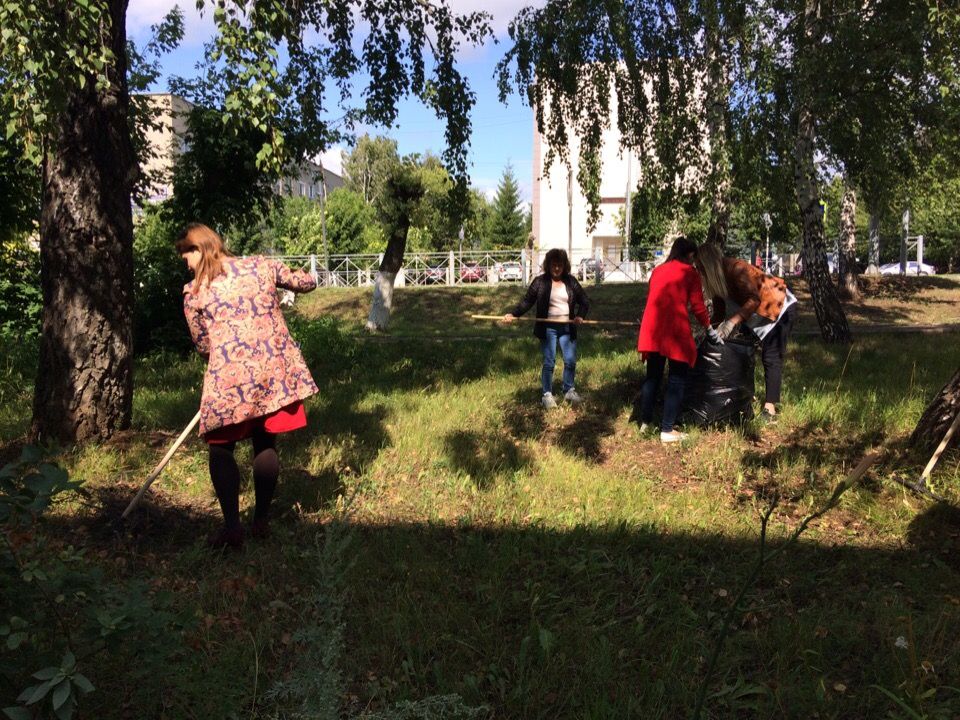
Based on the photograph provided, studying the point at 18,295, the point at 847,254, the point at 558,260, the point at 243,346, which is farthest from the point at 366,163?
the point at 243,346

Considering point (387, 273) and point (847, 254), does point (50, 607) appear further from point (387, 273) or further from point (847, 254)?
point (847, 254)

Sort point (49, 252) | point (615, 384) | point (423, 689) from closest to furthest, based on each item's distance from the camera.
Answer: point (423, 689) < point (49, 252) < point (615, 384)

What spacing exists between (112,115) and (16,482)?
3797 mm

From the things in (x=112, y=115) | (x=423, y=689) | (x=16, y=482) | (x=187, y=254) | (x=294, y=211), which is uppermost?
(x=294, y=211)

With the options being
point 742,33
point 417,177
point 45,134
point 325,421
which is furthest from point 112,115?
point 417,177

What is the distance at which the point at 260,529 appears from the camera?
150 inches

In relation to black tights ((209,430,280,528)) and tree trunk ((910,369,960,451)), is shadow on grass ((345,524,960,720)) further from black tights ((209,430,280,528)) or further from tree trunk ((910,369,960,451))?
tree trunk ((910,369,960,451))

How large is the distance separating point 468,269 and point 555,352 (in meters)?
19.3

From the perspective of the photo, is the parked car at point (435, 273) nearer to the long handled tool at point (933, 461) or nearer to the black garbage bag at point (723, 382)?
the black garbage bag at point (723, 382)

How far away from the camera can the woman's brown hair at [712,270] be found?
18.7 feet

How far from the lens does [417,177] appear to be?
17109 mm

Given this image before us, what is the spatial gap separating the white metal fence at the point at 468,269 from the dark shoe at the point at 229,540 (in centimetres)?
2115

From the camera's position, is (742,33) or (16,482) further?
(742,33)

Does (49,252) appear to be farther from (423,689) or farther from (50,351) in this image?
(423,689)
